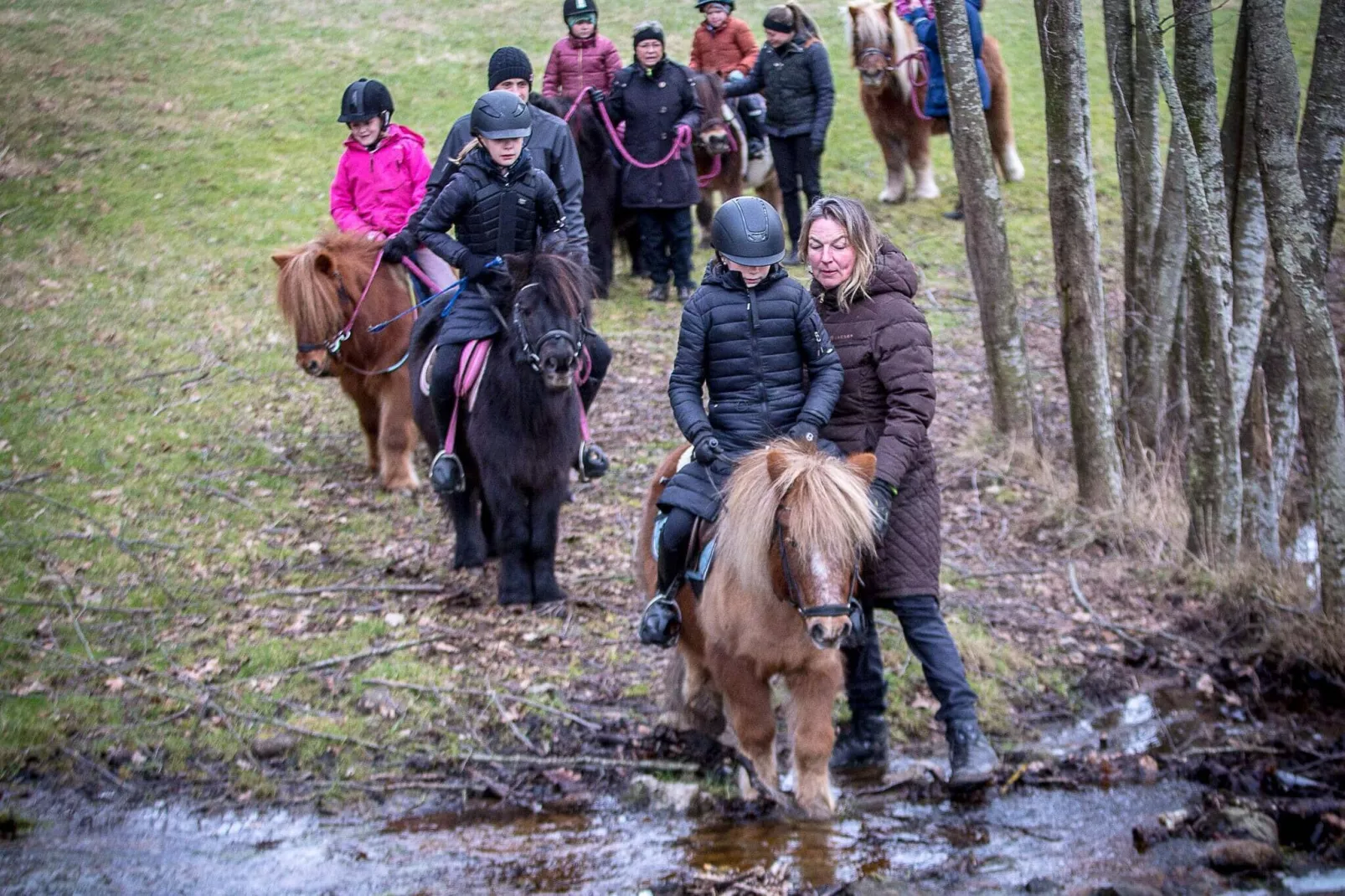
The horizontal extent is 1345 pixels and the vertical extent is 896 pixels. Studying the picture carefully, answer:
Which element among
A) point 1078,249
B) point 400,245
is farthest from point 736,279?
point 1078,249

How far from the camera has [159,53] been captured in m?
19.7

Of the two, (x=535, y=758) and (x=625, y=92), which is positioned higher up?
(x=625, y=92)

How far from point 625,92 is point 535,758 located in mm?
7945

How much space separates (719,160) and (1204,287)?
6906 millimetres

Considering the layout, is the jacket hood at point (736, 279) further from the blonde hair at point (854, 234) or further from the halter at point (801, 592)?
the halter at point (801, 592)

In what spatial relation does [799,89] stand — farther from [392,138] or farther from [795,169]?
[392,138]

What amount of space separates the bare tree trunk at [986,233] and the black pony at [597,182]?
4.37 meters

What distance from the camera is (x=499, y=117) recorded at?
23.3 feet

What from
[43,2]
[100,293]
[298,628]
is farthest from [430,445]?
[43,2]

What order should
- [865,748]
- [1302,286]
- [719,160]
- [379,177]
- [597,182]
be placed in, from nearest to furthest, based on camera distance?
[865,748] → [1302,286] → [379,177] → [597,182] → [719,160]

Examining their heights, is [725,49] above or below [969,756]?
above

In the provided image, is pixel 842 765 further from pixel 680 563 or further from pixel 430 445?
pixel 430 445

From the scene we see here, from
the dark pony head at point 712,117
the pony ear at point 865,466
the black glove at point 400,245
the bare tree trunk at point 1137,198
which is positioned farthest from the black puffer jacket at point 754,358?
the dark pony head at point 712,117

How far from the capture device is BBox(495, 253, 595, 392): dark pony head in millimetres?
6840
